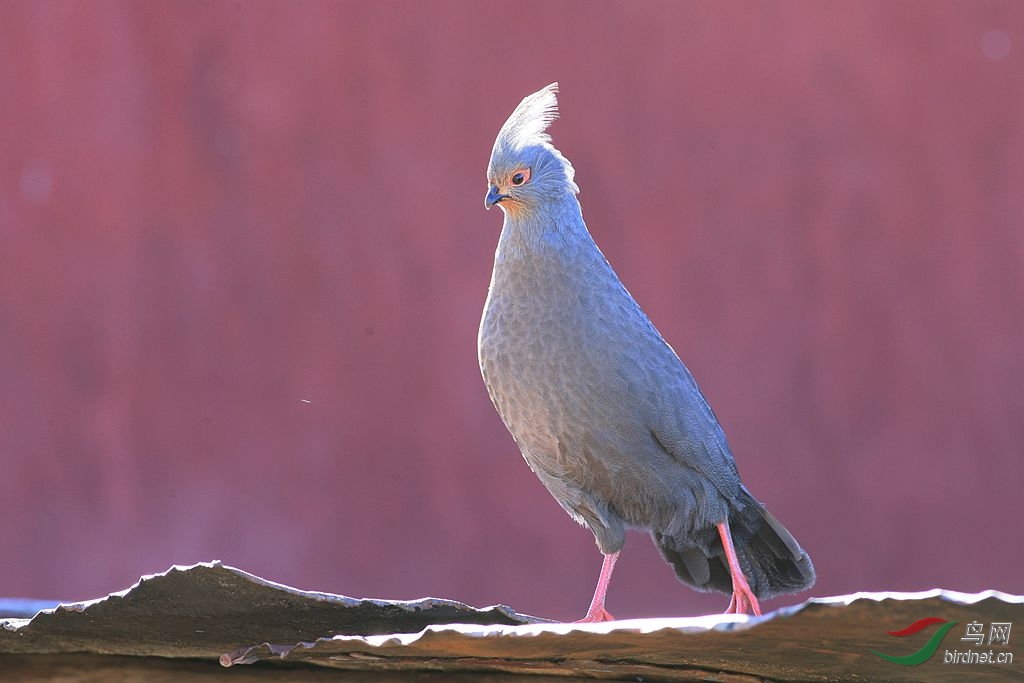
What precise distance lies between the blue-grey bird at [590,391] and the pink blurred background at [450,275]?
2.45 m

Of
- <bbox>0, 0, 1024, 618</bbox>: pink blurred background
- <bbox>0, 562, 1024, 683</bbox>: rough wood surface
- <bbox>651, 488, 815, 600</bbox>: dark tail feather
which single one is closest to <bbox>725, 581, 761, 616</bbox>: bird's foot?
<bbox>651, 488, 815, 600</bbox>: dark tail feather

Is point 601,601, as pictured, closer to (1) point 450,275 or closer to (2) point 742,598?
(2) point 742,598

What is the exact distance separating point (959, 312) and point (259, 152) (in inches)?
128

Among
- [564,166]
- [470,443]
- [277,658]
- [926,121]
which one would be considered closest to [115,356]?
[470,443]

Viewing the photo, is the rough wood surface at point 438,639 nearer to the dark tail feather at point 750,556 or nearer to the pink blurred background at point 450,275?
the dark tail feather at point 750,556

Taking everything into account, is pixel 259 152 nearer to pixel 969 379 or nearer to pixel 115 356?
pixel 115 356

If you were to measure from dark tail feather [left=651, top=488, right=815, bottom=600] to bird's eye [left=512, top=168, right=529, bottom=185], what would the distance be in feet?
3.21

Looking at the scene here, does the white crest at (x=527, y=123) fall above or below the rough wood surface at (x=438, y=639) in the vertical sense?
above

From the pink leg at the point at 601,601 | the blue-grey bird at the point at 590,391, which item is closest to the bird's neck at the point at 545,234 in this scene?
the blue-grey bird at the point at 590,391

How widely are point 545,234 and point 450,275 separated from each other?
2764 millimetres

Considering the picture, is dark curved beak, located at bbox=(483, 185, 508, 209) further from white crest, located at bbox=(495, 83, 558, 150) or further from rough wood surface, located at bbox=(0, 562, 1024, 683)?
rough wood surface, located at bbox=(0, 562, 1024, 683)

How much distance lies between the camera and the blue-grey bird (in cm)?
294

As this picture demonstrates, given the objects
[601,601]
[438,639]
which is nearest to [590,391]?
[601,601]

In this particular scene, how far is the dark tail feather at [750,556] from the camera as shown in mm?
3295
